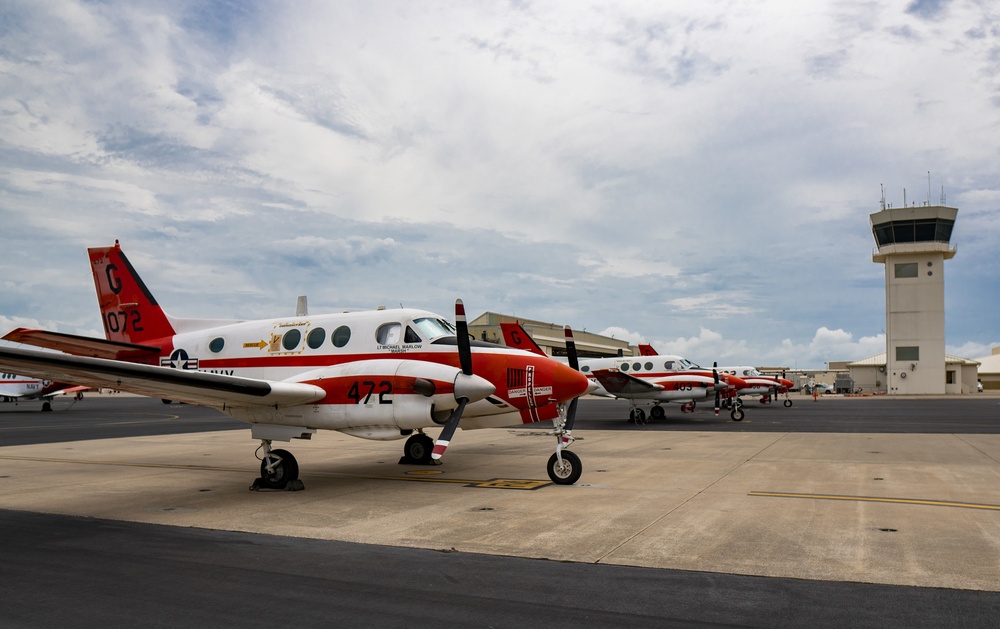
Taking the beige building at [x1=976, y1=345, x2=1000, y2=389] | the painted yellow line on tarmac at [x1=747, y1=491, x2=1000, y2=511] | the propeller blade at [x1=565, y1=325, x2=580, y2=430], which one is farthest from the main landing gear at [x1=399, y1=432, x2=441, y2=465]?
the beige building at [x1=976, y1=345, x2=1000, y2=389]

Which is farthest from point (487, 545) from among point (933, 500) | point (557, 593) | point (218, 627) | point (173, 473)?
point (173, 473)

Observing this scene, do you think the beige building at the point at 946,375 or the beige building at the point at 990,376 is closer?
the beige building at the point at 946,375

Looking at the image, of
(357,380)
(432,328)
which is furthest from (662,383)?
(357,380)

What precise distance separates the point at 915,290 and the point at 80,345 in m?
79.3

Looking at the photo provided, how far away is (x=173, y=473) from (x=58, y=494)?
2.77m

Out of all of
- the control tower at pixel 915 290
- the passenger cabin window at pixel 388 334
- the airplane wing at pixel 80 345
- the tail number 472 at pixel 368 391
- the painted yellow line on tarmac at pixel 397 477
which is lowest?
the painted yellow line on tarmac at pixel 397 477

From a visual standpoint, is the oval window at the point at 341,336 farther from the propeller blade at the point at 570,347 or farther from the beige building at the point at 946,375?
the beige building at the point at 946,375

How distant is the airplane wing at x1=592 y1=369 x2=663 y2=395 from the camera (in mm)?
28836

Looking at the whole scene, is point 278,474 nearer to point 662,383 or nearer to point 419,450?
point 419,450

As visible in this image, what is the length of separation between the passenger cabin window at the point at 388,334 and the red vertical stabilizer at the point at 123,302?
231 inches

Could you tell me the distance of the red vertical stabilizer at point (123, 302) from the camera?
15594 millimetres

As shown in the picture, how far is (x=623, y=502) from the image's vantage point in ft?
33.6

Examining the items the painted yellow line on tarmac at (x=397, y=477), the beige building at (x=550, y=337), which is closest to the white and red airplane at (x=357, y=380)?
the painted yellow line on tarmac at (x=397, y=477)

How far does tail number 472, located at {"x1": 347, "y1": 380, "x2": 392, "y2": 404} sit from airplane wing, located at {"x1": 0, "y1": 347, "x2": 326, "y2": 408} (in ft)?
1.77
